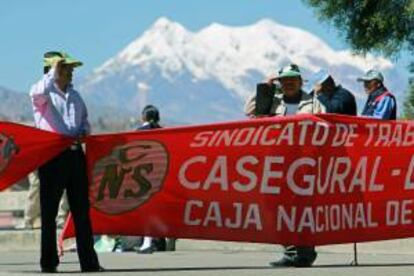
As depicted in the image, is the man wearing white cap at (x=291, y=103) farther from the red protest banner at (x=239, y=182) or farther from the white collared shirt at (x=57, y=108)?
the white collared shirt at (x=57, y=108)

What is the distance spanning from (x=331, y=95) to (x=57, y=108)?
2941 millimetres

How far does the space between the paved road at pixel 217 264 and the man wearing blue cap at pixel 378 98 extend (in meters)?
1.50

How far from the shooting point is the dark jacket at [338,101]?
40.8ft

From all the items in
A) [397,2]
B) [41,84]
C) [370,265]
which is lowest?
[370,265]

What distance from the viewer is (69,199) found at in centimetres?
1112

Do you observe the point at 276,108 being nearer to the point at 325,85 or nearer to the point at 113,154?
the point at 325,85

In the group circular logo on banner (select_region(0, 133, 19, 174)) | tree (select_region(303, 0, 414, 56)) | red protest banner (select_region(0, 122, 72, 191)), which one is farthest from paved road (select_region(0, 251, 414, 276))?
tree (select_region(303, 0, 414, 56))

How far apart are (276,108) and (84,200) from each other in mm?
2331

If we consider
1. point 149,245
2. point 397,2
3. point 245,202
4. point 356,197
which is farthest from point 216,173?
point 397,2

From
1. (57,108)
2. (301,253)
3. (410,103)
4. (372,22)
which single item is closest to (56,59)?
(57,108)

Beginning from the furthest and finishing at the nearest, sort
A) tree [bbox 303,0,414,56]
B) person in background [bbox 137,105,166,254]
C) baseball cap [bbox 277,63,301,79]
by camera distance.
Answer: tree [bbox 303,0,414,56] → person in background [bbox 137,105,166,254] → baseball cap [bbox 277,63,301,79]

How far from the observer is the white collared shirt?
11.0m

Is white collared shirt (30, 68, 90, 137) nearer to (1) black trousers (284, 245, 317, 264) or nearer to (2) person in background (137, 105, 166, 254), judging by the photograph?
(1) black trousers (284, 245, 317, 264)

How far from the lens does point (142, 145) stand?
11.9m
